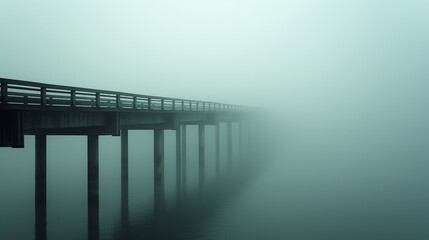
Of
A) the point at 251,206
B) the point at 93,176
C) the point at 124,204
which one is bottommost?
the point at 251,206

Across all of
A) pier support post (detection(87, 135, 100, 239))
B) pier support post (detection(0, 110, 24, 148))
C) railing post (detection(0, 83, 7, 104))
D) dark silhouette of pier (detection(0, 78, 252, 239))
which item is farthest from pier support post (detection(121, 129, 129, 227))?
railing post (detection(0, 83, 7, 104))

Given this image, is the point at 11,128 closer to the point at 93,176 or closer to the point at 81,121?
the point at 81,121

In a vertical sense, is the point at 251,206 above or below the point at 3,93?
below

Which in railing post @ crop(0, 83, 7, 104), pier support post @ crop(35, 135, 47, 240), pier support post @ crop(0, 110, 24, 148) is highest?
railing post @ crop(0, 83, 7, 104)

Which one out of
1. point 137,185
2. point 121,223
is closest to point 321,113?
point 137,185

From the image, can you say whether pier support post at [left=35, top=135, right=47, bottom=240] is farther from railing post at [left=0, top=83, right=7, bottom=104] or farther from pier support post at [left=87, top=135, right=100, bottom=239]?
railing post at [left=0, top=83, right=7, bottom=104]

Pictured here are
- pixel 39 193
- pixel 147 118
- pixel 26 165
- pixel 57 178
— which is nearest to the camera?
pixel 39 193

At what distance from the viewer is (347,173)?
41969 mm

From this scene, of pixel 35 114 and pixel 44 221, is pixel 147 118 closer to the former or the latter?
pixel 44 221

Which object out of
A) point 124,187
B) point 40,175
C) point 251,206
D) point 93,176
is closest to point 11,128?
point 93,176

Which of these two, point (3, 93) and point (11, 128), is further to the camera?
point (11, 128)

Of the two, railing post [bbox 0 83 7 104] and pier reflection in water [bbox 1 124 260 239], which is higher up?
railing post [bbox 0 83 7 104]

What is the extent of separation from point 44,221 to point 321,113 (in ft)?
530

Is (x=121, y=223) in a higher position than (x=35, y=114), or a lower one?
lower
